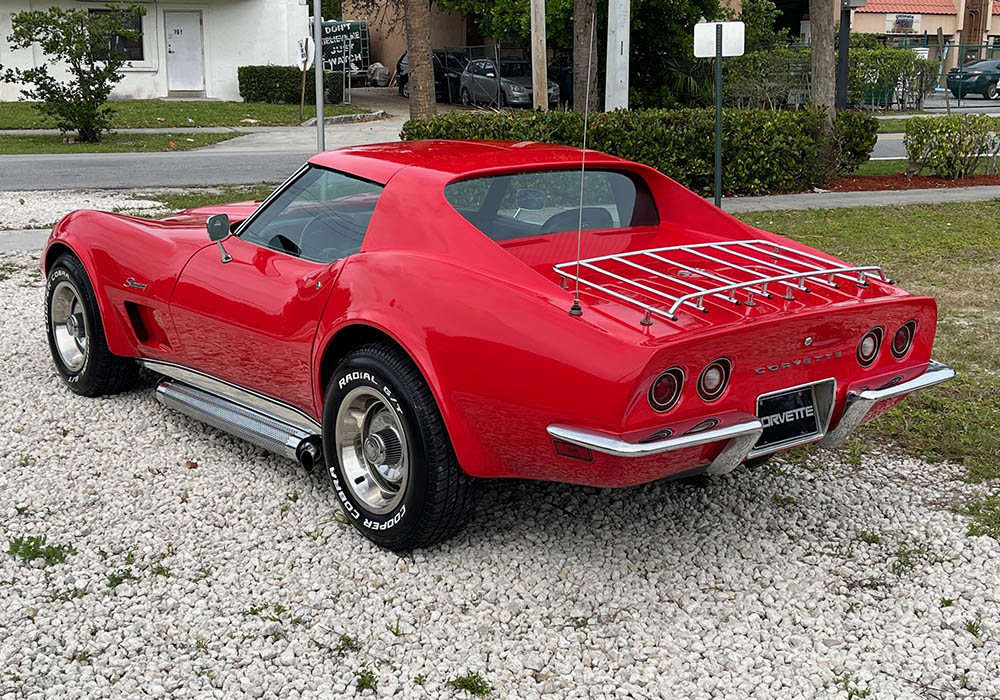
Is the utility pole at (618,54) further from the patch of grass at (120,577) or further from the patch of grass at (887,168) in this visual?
the patch of grass at (120,577)

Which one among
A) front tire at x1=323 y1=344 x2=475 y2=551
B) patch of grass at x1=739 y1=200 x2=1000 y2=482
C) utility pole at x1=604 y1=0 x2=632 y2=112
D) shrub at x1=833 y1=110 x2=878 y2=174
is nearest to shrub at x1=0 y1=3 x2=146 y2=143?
utility pole at x1=604 y1=0 x2=632 y2=112

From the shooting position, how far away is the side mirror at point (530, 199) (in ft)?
14.9

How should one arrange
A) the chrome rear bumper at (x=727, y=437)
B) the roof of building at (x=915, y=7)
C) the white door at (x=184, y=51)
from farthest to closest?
1. the roof of building at (x=915, y=7)
2. the white door at (x=184, y=51)
3. the chrome rear bumper at (x=727, y=437)

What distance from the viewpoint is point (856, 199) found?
46.6ft

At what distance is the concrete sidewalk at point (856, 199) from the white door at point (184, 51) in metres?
22.3

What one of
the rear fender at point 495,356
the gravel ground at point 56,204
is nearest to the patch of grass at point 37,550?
the rear fender at point 495,356

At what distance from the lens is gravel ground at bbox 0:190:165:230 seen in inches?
477

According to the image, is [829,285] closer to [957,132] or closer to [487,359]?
[487,359]

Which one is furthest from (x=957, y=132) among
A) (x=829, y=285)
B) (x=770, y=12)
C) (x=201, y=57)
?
(x=201, y=57)

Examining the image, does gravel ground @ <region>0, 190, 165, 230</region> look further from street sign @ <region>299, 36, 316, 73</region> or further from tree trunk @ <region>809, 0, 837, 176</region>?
tree trunk @ <region>809, 0, 837, 176</region>

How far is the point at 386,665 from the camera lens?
3484 mm

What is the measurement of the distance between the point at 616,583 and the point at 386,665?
95 cm

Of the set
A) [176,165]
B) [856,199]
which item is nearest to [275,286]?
[856,199]

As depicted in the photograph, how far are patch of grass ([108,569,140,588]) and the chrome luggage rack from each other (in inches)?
73.6
